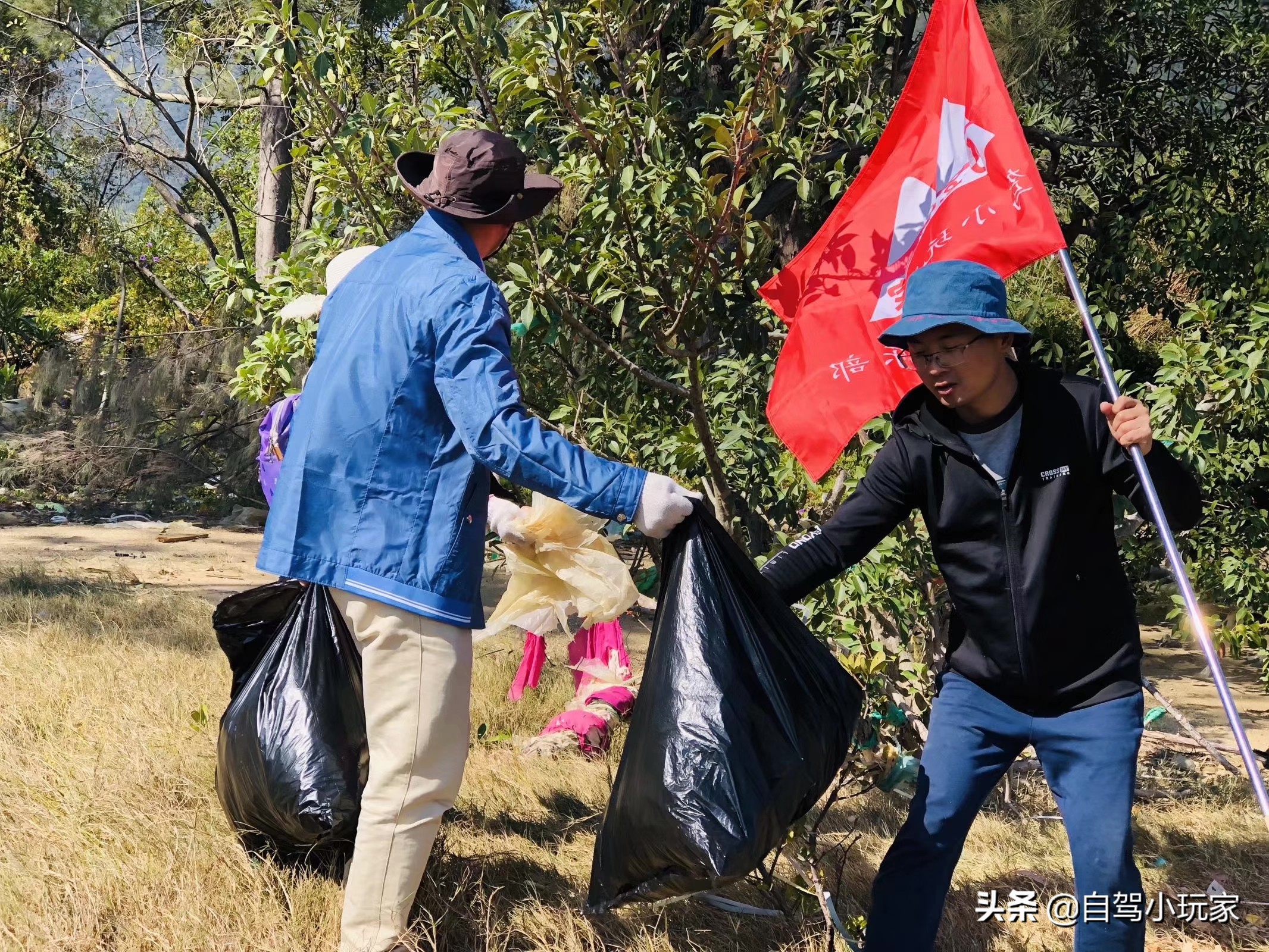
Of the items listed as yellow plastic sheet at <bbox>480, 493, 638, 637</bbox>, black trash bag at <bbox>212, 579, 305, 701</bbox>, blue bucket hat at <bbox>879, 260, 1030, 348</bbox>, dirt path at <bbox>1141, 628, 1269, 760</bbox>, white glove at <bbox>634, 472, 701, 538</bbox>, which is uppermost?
blue bucket hat at <bbox>879, 260, 1030, 348</bbox>

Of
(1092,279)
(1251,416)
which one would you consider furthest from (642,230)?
(1092,279)

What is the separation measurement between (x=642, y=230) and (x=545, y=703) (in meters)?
2.36

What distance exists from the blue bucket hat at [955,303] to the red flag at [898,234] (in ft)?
2.55

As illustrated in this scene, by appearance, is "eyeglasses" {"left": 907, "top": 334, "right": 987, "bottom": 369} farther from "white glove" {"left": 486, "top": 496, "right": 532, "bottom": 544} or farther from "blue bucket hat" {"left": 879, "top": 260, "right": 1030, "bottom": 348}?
"white glove" {"left": 486, "top": 496, "right": 532, "bottom": 544}

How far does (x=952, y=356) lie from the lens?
2.45 meters

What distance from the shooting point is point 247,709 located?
2.91 m

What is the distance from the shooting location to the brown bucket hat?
2590mm

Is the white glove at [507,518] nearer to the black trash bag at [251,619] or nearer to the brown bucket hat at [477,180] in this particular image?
the black trash bag at [251,619]

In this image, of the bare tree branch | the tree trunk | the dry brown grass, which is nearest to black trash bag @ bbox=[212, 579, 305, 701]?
the dry brown grass

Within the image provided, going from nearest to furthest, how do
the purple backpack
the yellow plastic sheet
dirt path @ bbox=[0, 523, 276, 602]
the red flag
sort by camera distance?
1. the yellow plastic sheet
2. the red flag
3. the purple backpack
4. dirt path @ bbox=[0, 523, 276, 602]

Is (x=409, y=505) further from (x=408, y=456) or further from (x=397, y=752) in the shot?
(x=397, y=752)

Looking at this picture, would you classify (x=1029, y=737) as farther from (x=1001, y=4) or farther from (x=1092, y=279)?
(x=1001, y=4)

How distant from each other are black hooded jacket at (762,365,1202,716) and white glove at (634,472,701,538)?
50cm

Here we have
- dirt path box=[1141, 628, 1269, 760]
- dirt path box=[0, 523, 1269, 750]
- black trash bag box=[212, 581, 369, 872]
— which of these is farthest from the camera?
dirt path box=[0, 523, 1269, 750]
